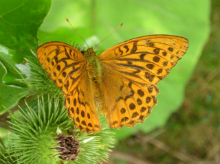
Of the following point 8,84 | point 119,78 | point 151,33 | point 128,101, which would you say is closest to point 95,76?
point 119,78

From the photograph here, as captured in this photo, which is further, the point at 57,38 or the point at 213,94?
the point at 213,94

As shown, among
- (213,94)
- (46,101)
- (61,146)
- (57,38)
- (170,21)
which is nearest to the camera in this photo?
(61,146)

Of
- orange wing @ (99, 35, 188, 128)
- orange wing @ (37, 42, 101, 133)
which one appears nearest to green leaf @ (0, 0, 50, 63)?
orange wing @ (37, 42, 101, 133)

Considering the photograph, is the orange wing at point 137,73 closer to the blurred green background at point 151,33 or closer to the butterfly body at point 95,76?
the butterfly body at point 95,76

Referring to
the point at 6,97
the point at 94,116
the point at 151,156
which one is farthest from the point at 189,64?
the point at 6,97

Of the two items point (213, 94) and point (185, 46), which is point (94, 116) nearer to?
point (185, 46)

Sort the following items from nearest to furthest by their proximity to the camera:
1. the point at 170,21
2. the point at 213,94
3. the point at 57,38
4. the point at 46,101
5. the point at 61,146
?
1. the point at 61,146
2. the point at 46,101
3. the point at 57,38
4. the point at 170,21
5. the point at 213,94

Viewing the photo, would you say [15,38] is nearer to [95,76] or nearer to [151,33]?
[95,76]
